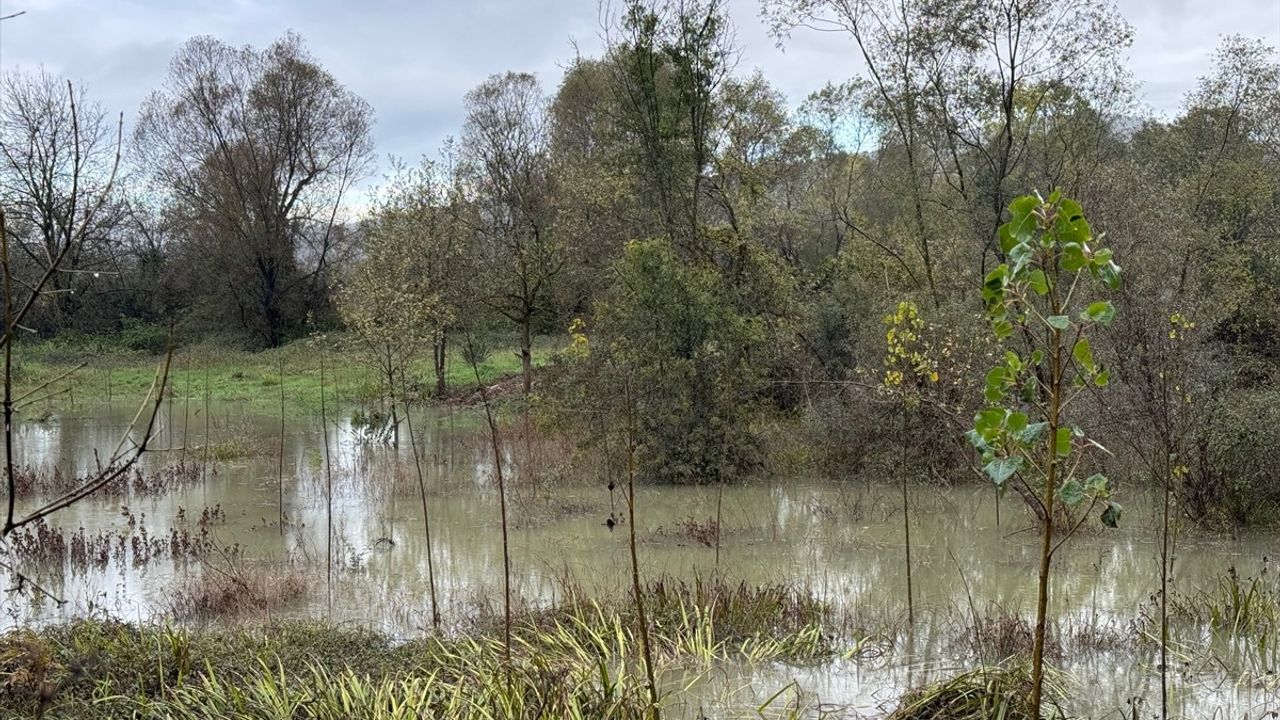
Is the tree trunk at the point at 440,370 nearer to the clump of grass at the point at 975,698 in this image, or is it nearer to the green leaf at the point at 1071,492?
the clump of grass at the point at 975,698

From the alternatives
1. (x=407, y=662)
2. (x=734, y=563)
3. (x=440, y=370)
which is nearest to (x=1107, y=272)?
(x=407, y=662)

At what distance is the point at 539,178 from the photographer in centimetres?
2702

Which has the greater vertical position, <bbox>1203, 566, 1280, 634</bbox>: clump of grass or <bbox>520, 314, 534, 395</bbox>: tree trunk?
<bbox>520, 314, 534, 395</bbox>: tree trunk

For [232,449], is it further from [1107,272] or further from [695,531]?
[1107,272]

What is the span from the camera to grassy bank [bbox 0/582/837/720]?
4535 mm

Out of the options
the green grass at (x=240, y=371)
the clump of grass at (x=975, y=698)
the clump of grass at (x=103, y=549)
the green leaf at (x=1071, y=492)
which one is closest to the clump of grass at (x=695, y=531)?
the clump of grass at (x=103, y=549)

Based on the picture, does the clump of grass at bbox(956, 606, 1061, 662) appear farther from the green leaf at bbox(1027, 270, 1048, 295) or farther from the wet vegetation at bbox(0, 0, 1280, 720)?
the green leaf at bbox(1027, 270, 1048, 295)

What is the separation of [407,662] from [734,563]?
407 cm

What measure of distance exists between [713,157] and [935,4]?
14.7ft

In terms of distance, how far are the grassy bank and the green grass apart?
41.0 ft

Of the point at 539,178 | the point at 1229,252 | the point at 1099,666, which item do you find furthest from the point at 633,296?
the point at 539,178

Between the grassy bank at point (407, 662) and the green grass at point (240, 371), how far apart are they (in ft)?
41.0

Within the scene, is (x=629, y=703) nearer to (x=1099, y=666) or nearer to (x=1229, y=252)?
(x=1099, y=666)

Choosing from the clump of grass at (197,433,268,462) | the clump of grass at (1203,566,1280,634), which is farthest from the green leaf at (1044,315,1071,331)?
the clump of grass at (197,433,268,462)
